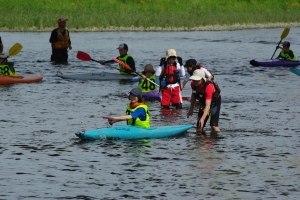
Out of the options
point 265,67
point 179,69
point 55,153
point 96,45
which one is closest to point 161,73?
point 179,69

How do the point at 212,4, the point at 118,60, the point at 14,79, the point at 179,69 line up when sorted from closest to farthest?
the point at 179,69
the point at 118,60
the point at 14,79
the point at 212,4

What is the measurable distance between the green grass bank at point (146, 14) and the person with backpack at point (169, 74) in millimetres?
32741

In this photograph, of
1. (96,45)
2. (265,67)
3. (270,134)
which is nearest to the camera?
(270,134)


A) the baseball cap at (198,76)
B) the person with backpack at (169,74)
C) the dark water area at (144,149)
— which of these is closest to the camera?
the dark water area at (144,149)

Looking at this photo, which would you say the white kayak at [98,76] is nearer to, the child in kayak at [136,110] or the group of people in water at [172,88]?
the group of people in water at [172,88]

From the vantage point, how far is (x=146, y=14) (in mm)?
60312

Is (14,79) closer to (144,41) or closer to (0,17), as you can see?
(144,41)

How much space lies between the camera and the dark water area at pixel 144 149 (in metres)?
12.7

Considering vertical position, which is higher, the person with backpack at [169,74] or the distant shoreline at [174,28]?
the person with backpack at [169,74]

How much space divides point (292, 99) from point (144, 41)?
2430 cm

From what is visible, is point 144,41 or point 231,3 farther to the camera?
point 231,3

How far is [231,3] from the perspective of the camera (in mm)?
70062

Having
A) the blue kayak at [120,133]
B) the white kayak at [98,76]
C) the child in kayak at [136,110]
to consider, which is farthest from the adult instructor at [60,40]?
the child in kayak at [136,110]


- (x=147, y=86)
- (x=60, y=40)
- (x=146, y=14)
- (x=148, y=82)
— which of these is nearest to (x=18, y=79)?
(x=60, y=40)
